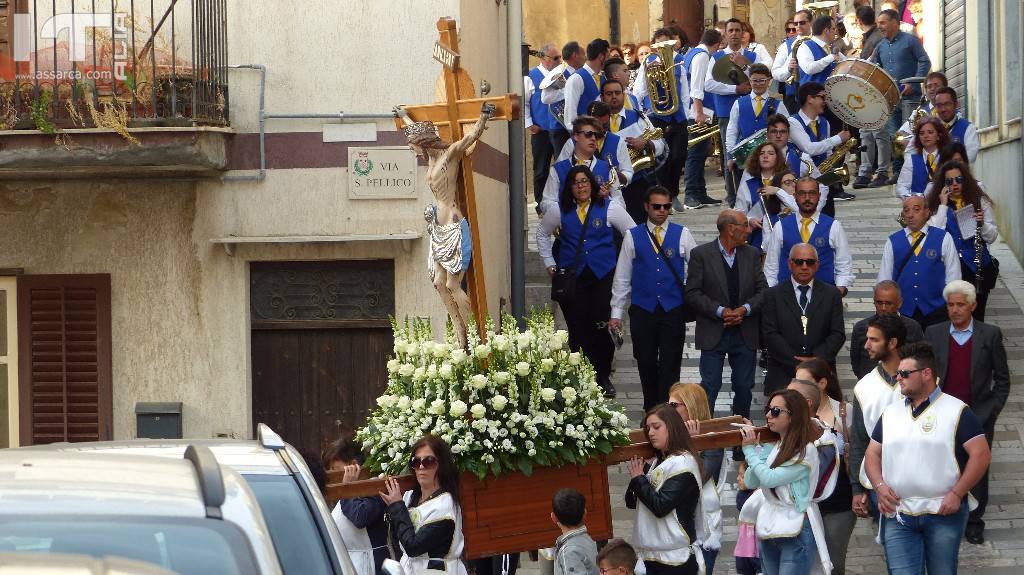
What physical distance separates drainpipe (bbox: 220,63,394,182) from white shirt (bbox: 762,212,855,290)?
319cm

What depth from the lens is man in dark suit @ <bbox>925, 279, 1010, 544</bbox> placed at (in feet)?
35.0

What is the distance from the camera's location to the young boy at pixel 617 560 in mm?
7453

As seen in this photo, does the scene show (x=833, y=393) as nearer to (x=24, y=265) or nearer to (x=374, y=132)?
(x=374, y=132)

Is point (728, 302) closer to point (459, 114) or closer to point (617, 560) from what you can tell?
point (459, 114)

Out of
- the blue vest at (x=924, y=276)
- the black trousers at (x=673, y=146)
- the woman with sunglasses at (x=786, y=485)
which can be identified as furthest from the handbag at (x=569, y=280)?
the black trousers at (x=673, y=146)

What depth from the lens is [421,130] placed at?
933 cm

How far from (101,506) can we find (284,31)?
29.8ft

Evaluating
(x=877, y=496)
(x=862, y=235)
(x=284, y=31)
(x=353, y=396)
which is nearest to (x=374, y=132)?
(x=284, y=31)

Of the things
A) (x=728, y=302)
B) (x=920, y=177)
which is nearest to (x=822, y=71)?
(x=920, y=177)

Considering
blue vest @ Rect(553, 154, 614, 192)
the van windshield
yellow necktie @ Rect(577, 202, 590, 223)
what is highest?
blue vest @ Rect(553, 154, 614, 192)

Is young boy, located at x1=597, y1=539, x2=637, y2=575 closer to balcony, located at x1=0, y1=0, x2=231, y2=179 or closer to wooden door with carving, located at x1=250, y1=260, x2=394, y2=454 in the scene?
wooden door with carving, located at x1=250, y1=260, x2=394, y2=454

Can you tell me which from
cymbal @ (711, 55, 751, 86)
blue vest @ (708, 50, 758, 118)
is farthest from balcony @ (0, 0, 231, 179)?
blue vest @ (708, 50, 758, 118)

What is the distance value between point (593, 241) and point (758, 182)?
6.47 ft

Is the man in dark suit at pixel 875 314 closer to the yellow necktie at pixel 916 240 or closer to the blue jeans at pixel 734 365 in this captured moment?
the blue jeans at pixel 734 365
